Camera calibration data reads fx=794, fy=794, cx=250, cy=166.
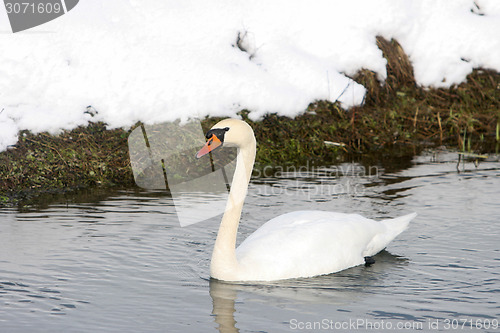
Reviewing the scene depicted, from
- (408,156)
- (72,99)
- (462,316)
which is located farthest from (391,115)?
(462,316)

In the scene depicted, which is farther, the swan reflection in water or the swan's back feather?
the swan's back feather

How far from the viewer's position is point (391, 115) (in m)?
14.4

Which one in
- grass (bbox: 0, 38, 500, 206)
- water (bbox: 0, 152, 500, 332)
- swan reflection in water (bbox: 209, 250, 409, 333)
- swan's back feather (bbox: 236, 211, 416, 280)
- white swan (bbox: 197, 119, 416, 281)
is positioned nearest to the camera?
water (bbox: 0, 152, 500, 332)

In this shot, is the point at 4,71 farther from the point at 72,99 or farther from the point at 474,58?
the point at 474,58

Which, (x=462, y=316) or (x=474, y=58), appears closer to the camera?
(x=462, y=316)

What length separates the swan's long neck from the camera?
22.1ft

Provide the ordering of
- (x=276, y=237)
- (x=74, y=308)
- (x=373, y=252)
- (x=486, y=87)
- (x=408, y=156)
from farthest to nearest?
(x=486, y=87)
(x=408, y=156)
(x=373, y=252)
(x=276, y=237)
(x=74, y=308)

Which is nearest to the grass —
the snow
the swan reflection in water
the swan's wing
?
the snow

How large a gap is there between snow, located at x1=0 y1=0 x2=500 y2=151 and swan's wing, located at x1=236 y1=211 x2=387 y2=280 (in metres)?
5.23

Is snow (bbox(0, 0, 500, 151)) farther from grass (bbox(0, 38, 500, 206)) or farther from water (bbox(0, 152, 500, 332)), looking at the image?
water (bbox(0, 152, 500, 332))

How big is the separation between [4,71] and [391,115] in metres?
6.74

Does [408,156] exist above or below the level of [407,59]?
below

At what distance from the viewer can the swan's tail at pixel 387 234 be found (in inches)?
308

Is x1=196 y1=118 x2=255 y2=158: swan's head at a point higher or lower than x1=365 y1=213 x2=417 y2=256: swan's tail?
higher
